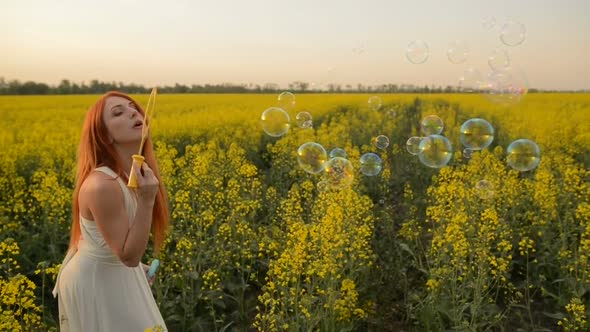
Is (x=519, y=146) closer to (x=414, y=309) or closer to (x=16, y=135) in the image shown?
(x=414, y=309)

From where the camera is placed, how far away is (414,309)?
4695 millimetres

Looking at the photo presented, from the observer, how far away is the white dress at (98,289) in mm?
2451

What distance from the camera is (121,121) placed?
8.02ft

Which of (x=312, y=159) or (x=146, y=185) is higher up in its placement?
(x=146, y=185)

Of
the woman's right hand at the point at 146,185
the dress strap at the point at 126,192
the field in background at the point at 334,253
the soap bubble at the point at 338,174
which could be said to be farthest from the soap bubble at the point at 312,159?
the woman's right hand at the point at 146,185

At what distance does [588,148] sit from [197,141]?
821 cm

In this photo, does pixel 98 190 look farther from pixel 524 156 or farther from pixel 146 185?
pixel 524 156

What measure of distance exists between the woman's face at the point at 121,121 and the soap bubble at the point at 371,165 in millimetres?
4087

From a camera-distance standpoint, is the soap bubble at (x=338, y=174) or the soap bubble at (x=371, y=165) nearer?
the soap bubble at (x=338, y=174)

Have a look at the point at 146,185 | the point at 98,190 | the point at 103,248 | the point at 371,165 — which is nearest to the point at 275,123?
the point at 371,165

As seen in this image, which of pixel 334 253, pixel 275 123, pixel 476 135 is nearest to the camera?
pixel 334 253

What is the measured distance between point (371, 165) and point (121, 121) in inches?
166

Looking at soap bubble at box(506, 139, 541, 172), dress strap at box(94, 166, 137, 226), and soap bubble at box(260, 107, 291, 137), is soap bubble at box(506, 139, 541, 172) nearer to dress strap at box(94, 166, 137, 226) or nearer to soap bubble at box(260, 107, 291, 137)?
soap bubble at box(260, 107, 291, 137)

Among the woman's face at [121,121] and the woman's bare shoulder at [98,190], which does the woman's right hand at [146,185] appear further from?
the woman's face at [121,121]
